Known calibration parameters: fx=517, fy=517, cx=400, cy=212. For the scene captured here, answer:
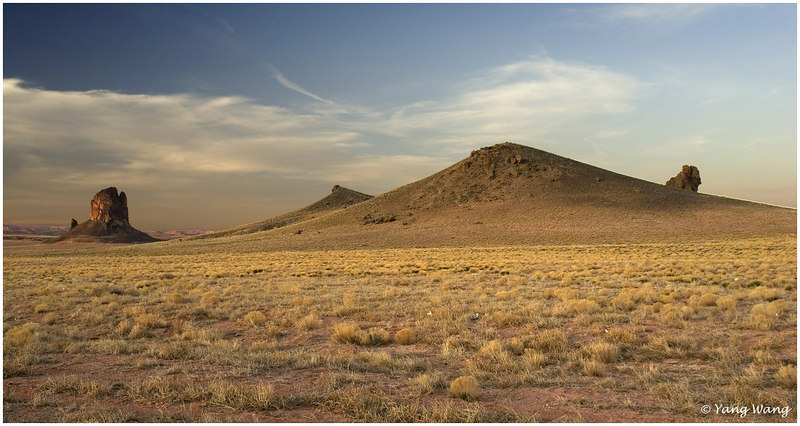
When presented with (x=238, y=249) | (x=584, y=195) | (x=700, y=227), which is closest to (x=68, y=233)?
(x=238, y=249)

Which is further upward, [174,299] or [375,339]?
[375,339]

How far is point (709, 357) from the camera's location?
9.66 m

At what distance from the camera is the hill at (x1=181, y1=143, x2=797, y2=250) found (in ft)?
265

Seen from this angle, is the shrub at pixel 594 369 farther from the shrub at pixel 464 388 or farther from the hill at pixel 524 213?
the hill at pixel 524 213

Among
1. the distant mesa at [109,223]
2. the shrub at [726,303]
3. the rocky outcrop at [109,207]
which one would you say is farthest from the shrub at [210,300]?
the rocky outcrop at [109,207]

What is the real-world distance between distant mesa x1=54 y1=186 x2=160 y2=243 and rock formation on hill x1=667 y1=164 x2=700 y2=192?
566ft

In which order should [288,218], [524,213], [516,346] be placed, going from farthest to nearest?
[288,218] → [524,213] → [516,346]

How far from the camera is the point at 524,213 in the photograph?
99562 mm

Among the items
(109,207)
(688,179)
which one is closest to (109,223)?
(109,207)

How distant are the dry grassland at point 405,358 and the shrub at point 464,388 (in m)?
0.03

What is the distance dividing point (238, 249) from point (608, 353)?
7921 centimetres

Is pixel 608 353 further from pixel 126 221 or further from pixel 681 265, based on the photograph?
pixel 126 221

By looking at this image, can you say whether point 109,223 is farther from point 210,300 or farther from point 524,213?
point 210,300

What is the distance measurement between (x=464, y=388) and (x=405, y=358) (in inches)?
96.5
